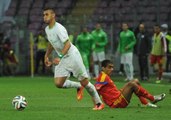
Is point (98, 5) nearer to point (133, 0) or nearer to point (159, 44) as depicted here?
point (133, 0)

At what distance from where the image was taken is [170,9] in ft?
132

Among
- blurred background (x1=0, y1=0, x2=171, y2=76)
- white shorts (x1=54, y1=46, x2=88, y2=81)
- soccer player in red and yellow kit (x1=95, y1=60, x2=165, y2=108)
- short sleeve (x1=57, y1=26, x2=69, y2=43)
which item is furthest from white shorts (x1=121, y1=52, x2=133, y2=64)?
short sleeve (x1=57, y1=26, x2=69, y2=43)

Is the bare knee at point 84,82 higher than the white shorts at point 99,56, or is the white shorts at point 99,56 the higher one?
Result: the bare knee at point 84,82

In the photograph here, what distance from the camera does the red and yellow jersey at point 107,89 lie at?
15125mm

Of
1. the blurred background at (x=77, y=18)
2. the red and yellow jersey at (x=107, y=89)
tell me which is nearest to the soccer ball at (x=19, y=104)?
the red and yellow jersey at (x=107, y=89)

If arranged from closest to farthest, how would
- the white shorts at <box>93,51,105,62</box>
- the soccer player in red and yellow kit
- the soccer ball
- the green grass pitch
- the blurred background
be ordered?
the green grass pitch
the soccer ball
the soccer player in red and yellow kit
the white shorts at <box>93,51,105,62</box>
the blurred background

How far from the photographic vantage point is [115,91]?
15133mm

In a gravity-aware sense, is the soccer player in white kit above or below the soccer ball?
above

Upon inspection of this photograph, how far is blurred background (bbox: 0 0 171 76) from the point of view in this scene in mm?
35469

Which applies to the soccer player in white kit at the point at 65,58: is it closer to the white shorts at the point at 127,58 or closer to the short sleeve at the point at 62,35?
the short sleeve at the point at 62,35

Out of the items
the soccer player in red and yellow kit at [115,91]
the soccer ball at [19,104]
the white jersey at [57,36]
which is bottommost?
the soccer ball at [19,104]

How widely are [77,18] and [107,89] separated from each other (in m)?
20.8

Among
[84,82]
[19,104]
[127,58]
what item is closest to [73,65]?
[84,82]

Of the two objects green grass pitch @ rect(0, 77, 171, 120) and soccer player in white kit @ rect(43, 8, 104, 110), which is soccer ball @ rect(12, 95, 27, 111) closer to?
green grass pitch @ rect(0, 77, 171, 120)
